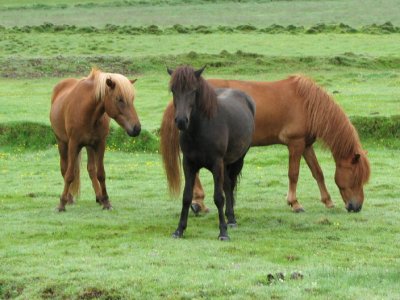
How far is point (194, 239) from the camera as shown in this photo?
10.3 metres

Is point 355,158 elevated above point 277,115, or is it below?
below

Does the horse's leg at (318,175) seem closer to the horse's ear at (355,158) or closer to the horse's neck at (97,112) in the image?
the horse's ear at (355,158)

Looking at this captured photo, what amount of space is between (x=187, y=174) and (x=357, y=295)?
3.27m

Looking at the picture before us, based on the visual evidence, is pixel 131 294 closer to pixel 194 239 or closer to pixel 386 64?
pixel 194 239

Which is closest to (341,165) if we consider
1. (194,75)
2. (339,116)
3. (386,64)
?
(339,116)

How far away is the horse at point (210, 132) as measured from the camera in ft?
32.3

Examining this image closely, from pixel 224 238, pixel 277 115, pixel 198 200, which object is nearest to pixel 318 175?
pixel 277 115

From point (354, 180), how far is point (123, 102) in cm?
373

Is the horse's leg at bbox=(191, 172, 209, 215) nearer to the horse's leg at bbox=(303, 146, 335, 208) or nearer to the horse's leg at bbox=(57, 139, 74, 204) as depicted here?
the horse's leg at bbox=(303, 146, 335, 208)

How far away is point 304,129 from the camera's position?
12.8m

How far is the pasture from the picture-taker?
8391 mm

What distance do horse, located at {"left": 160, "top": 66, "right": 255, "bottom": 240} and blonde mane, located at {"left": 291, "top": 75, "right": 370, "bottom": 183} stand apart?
1.41 metres

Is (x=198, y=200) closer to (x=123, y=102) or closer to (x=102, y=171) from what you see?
(x=102, y=171)

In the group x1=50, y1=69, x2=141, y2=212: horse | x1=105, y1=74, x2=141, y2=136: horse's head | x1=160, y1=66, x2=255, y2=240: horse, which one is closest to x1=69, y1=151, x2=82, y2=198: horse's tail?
x1=50, y1=69, x2=141, y2=212: horse
